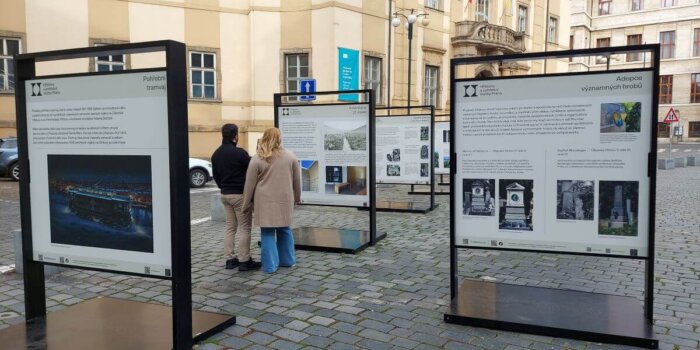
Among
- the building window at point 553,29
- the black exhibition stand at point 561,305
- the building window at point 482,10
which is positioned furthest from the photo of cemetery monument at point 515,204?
the building window at point 553,29

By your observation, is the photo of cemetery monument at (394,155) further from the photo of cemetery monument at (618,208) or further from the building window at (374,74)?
the building window at (374,74)

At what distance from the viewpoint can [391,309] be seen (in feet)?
16.4

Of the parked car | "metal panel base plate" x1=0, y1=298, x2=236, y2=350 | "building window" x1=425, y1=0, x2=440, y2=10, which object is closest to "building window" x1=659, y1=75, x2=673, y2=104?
"building window" x1=425, y1=0, x2=440, y2=10

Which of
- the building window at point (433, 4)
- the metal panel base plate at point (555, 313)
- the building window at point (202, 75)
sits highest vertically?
the building window at point (433, 4)

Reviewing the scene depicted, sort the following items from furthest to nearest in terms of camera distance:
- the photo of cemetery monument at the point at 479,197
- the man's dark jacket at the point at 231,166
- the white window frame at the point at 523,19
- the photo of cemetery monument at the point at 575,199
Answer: the white window frame at the point at 523,19 < the man's dark jacket at the point at 231,166 < the photo of cemetery monument at the point at 479,197 < the photo of cemetery monument at the point at 575,199

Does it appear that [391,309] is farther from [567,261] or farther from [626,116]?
[567,261]

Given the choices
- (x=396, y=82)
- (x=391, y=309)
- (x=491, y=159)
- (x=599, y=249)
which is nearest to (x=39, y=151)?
(x=391, y=309)

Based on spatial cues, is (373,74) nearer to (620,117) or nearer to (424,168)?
(424,168)

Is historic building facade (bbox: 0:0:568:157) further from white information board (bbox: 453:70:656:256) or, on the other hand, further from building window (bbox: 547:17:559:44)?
white information board (bbox: 453:70:656:256)

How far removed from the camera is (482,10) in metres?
32.5

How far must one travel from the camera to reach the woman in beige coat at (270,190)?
6.26m

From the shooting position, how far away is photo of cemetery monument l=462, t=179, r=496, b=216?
473 cm

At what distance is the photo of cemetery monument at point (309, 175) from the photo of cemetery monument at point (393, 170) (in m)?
4.11

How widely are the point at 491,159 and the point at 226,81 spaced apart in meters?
20.5
